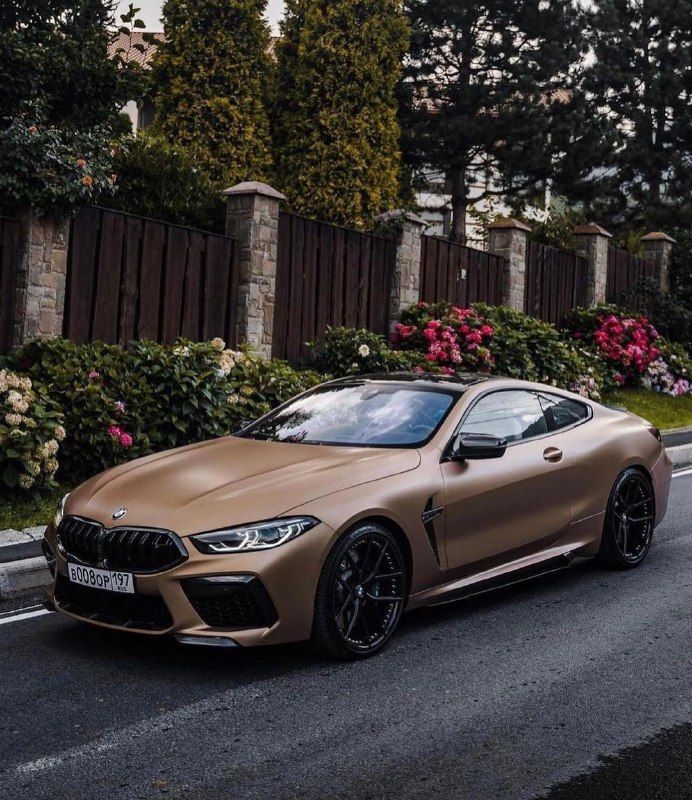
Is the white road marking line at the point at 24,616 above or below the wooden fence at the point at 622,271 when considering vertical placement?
below

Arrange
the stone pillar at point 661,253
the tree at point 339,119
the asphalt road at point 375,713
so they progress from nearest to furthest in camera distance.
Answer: the asphalt road at point 375,713 < the tree at point 339,119 < the stone pillar at point 661,253

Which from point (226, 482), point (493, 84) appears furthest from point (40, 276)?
point (493, 84)

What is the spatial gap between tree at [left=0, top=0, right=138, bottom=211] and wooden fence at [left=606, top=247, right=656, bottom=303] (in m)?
13.1

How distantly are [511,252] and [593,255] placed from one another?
136 inches

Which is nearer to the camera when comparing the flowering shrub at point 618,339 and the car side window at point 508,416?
the car side window at point 508,416

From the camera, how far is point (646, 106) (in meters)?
30.1

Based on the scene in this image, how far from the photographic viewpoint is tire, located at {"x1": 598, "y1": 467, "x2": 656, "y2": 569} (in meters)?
7.02

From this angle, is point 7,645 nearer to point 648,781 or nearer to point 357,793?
point 357,793

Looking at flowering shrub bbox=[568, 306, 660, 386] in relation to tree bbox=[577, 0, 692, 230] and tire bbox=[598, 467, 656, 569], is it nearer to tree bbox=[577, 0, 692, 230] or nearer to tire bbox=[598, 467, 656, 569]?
tree bbox=[577, 0, 692, 230]

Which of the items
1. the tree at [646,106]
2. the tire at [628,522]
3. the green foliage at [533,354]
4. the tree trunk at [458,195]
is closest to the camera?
the tire at [628,522]

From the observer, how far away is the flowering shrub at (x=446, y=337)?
15.3 metres

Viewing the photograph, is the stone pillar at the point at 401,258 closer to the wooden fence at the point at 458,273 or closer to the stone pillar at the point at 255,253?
the wooden fence at the point at 458,273

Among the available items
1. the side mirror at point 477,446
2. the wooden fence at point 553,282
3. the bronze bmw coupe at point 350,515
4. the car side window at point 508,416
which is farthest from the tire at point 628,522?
the wooden fence at point 553,282

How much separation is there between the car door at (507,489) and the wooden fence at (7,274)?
218 inches
